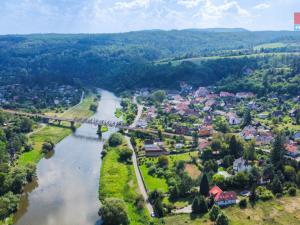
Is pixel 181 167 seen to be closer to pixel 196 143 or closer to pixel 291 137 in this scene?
pixel 196 143

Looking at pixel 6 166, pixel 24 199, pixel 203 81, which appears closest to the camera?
pixel 24 199

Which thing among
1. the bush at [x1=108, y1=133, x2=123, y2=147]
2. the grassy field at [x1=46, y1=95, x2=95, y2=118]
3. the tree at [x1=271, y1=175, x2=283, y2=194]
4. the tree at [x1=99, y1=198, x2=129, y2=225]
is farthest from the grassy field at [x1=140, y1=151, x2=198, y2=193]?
the grassy field at [x1=46, y1=95, x2=95, y2=118]

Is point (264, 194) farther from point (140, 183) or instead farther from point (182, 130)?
point (182, 130)

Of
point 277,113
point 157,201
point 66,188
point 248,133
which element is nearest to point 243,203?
point 157,201

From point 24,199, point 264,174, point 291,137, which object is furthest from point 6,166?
point 291,137

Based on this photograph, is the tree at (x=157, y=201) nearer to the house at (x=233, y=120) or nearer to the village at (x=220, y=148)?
the village at (x=220, y=148)
